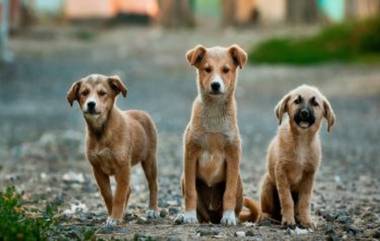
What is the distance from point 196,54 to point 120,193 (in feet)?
4.07

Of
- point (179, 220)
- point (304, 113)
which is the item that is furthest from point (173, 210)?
point (304, 113)

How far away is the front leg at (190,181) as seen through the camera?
8961 mm

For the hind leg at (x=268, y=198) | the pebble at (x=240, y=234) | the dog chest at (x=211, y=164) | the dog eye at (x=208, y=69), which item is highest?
the dog eye at (x=208, y=69)

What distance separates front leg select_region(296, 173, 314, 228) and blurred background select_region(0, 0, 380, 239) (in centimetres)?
17

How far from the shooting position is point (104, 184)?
30.3 feet

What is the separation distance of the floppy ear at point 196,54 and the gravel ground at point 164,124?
1302mm

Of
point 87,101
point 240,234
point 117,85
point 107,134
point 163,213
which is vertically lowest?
point 163,213

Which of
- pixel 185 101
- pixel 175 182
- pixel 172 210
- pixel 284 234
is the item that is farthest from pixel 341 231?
pixel 185 101

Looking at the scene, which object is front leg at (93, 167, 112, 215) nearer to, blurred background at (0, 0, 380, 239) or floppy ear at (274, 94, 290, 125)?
blurred background at (0, 0, 380, 239)

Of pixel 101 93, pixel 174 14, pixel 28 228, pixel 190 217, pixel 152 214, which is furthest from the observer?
pixel 174 14

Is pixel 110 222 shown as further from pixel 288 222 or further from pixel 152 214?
pixel 288 222

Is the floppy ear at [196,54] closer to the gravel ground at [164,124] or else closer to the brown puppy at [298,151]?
the brown puppy at [298,151]

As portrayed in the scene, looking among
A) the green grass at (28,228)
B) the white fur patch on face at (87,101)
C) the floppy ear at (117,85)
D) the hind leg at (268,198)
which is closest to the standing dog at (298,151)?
the hind leg at (268,198)

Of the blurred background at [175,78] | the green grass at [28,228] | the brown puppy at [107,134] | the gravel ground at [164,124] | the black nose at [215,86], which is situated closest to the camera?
the green grass at [28,228]
